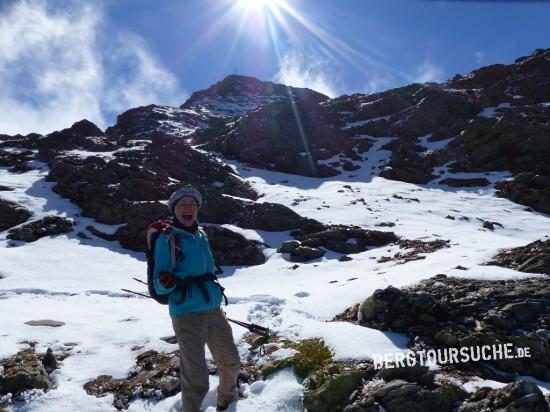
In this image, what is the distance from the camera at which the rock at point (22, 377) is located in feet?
23.4

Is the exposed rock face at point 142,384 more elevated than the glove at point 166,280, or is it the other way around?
the glove at point 166,280

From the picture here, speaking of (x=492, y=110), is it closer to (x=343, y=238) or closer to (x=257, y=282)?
(x=343, y=238)

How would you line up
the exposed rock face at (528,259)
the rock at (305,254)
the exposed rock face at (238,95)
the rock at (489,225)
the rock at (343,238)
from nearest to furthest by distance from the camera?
the exposed rock face at (528,259) → the rock at (305,254) → the rock at (343,238) → the rock at (489,225) → the exposed rock face at (238,95)

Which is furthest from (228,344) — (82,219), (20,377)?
(82,219)

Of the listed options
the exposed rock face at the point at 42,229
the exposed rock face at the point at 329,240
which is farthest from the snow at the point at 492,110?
the exposed rock face at the point at 42,229

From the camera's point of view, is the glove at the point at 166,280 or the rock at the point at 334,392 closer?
the glove at the point at 166,280

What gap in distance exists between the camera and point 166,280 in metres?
5.84

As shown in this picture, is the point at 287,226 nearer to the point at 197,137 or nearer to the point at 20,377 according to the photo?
the point at 20,377

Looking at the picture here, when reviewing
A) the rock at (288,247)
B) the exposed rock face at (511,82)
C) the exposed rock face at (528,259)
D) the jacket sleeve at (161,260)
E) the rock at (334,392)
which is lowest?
the rock at (334,392)

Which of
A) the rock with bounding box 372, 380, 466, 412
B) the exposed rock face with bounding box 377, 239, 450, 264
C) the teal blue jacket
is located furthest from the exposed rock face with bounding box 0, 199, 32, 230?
the rock with bounding box 372, 380, 466, 412

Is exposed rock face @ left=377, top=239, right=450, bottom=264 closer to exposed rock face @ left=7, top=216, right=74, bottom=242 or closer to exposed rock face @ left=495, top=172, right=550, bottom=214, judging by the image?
exposed rock face @ left=7, top=216, right=74, bottom=242

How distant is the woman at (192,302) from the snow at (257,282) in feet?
2.60

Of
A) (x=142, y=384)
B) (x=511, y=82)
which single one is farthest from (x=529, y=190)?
(x=511, y=82)

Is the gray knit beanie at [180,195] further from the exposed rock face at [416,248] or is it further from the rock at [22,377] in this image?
the exposed rock face at [416,248]
